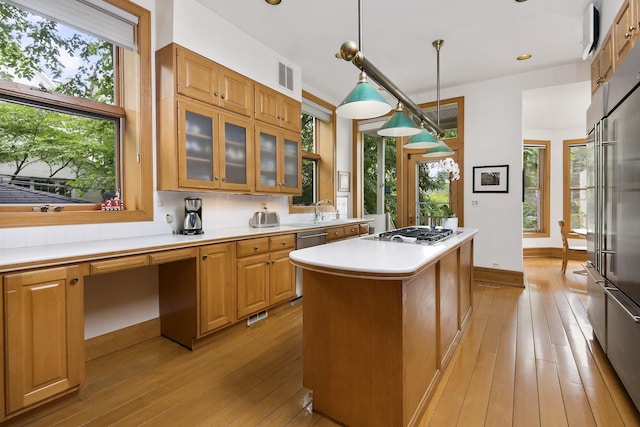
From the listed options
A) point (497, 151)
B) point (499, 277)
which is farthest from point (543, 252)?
point (497, 151)

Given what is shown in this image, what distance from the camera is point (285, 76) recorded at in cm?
373

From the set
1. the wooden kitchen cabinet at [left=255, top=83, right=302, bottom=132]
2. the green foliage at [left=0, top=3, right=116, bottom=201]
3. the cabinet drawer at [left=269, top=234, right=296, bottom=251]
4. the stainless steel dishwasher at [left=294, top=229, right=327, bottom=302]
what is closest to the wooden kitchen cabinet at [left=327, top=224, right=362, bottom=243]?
the stainless steel dishwasher at [left=294, top=229, right=327, bottom=302]

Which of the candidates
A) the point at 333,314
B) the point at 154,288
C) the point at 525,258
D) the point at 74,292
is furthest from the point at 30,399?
the point at 525,258

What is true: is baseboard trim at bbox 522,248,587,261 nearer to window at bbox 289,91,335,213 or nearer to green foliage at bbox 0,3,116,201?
window at bbox 289,91,335,213

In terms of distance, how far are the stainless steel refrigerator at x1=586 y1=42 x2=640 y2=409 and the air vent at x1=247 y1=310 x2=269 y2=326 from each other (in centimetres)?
268

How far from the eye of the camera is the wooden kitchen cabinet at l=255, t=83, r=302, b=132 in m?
3.32

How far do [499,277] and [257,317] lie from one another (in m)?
3.50

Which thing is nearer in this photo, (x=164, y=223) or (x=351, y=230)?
(x=164, y=223)

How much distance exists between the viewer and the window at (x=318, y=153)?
193 inches

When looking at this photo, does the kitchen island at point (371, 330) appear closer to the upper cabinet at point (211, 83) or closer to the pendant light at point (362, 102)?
the pendant light at point (362, 102)

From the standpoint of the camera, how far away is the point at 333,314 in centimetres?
159

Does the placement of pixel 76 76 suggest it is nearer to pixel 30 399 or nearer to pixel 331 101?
pixel 30 399

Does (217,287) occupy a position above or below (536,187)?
below

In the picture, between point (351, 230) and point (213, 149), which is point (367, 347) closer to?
point (213, 149)
